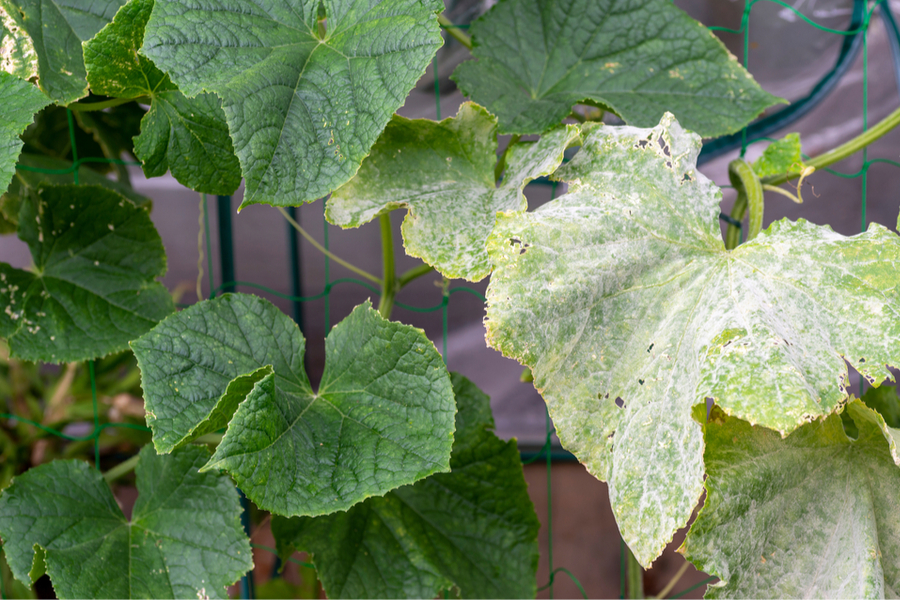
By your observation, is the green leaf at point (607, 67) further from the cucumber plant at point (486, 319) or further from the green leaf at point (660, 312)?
the green leaf at point (660, 312)

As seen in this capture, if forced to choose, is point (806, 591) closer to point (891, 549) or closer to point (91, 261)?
point (891, 549)

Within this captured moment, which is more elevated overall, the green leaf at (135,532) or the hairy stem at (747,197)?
the hairy stem at (747,197)

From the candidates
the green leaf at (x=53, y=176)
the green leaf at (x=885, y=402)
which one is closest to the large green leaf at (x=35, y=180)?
the green leaf at (x=53, y=176)

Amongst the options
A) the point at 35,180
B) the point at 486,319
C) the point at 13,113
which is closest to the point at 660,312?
the point at 486,319

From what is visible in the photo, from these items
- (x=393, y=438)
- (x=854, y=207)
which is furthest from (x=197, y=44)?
(x=854, y=207)

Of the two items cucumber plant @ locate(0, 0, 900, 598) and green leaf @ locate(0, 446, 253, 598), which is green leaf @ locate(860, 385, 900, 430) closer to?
cucumber plant @ locate(0, 0, 900, 598)

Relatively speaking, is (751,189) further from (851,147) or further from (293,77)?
(293,77)
